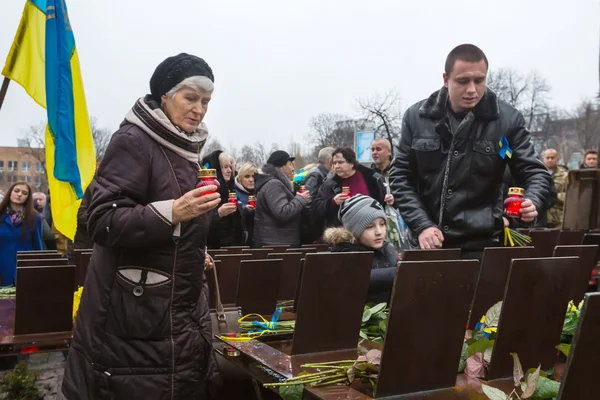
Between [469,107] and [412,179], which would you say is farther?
[412,179]

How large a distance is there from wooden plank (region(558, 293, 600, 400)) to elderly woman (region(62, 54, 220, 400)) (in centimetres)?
152

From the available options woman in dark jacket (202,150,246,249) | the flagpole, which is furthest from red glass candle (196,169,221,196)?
woman in dark jacket (202,150,246,249)

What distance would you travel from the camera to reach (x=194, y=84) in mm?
2754

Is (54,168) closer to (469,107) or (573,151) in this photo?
(469,107)

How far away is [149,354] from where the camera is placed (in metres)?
2.62

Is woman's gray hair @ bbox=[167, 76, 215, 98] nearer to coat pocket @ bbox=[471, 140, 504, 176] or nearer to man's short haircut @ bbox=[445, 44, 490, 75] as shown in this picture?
man's short haircut @ bbox=[445, 44, 490, 75]

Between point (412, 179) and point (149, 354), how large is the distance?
2.25m

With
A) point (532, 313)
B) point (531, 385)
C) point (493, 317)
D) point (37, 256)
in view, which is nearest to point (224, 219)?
point (37, 256)

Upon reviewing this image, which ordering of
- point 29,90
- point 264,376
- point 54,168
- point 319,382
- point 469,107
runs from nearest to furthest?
1. point 319,382
2. point 264,376
3. point 469,107
4. point 54,168
5. point 29,90

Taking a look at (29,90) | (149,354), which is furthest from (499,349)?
(29,90)

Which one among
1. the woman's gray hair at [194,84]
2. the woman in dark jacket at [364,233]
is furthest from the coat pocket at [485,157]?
the woman's gray hair at [194,84]

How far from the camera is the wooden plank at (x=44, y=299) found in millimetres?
3500

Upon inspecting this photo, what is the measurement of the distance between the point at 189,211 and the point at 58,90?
3.22 metres

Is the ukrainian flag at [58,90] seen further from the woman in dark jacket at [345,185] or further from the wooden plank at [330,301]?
the wooden plank at [330,301]
